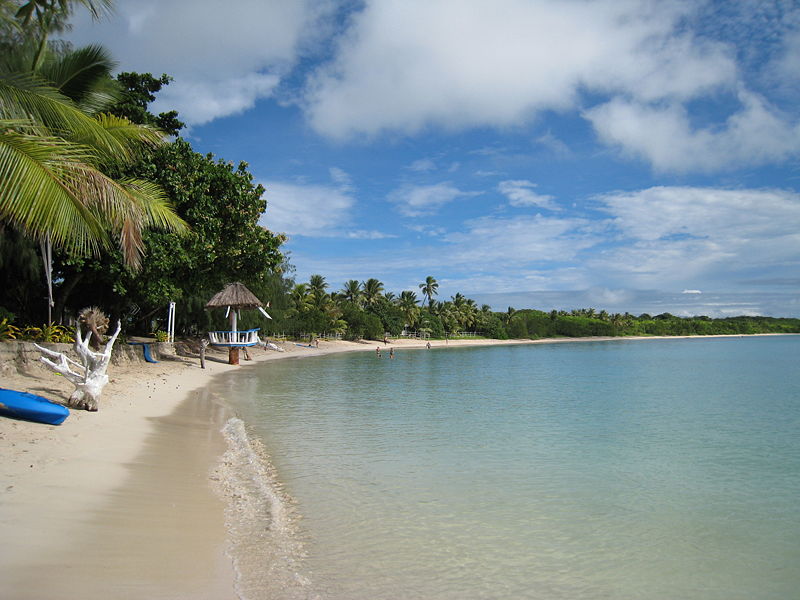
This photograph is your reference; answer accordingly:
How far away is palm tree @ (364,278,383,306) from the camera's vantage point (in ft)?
257

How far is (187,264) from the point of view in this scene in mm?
18016

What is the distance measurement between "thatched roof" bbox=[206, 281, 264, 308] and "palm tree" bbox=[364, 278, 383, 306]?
47.5m

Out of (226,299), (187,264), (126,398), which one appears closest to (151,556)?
(126,398)

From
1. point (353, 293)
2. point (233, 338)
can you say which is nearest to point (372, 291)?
point (353, 293)

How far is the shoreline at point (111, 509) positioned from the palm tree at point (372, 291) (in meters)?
67.3

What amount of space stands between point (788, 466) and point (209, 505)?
10.3m

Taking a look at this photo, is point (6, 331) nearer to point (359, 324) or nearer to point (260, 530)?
point (260, 530)

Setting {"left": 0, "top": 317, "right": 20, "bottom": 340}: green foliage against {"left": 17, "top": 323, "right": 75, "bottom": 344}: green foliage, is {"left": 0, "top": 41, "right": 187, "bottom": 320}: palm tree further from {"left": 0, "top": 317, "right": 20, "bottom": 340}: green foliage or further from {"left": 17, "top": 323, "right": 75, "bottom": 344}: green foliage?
{"left": 17, "top": 323, "right": 75, "bottom": 344}: green foliage

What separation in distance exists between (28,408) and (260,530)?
15.4 ft

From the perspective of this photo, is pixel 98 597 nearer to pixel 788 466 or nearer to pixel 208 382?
pixel 788 466

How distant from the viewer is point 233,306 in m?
30.1

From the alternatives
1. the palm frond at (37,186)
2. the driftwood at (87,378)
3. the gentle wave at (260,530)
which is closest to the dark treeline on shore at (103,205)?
the palm frond at (37,186)

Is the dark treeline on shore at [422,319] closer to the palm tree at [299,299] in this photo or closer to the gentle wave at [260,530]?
the palm tree at [299,299]

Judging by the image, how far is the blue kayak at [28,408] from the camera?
25.8 ft
